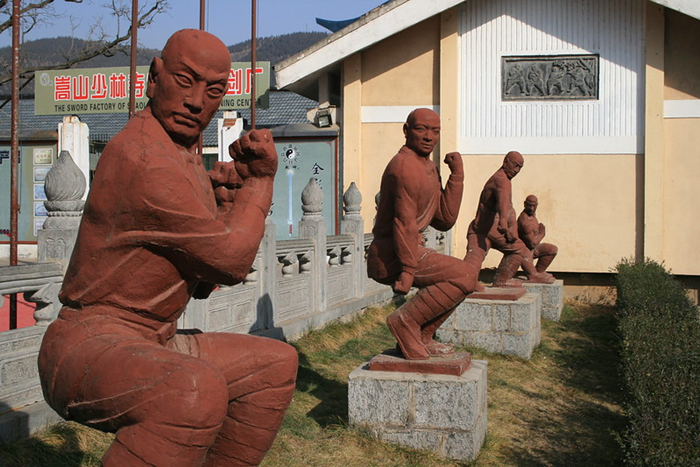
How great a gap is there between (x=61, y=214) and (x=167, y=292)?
300cm

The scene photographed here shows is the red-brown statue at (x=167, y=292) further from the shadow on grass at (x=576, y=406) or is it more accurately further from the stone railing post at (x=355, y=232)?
the stone railing post at (x=355, y=232)

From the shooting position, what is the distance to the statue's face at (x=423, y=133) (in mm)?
5684

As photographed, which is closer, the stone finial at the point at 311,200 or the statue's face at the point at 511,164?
the statue's face at the point at 511,164

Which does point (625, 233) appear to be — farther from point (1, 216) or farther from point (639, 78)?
point (1, 216)

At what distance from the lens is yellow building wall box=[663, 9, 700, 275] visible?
1402cm

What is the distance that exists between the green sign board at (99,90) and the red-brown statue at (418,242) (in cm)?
1072

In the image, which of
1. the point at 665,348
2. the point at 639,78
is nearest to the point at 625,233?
the point at 639,78

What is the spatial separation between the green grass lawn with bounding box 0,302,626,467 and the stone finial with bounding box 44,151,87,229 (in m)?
1.39

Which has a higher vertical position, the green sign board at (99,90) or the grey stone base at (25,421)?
the green sign board at (99,90)

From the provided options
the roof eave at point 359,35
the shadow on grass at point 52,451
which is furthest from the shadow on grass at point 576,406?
the roof eave at point 359,35

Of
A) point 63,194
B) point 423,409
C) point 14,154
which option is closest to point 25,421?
point 63,194

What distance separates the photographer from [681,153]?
14055 mm

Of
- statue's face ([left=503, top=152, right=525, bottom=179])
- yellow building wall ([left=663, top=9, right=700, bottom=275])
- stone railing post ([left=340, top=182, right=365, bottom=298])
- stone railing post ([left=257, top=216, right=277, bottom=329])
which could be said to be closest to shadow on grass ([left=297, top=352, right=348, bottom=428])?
stone railing post ([left=257, top=216, right=277, bottom=329])

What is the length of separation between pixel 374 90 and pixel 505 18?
2.76m
